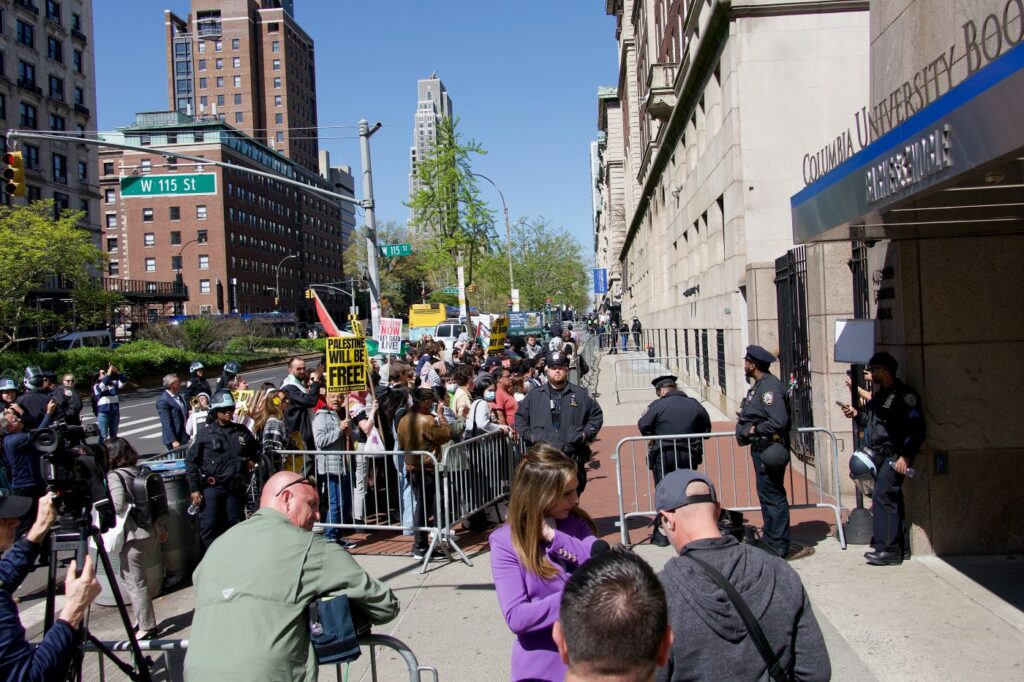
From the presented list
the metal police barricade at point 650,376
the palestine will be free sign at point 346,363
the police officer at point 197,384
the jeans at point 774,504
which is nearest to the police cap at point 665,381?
the jeans at point 774,504

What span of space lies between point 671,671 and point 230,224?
9956 centimetres

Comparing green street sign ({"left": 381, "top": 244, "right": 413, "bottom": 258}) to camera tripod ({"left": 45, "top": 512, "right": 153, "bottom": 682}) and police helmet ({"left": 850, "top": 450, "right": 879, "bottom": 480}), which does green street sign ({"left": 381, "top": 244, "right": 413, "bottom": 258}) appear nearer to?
police helmet ({"left": 850, "top": 450, "right": 879, "bottom": 480})

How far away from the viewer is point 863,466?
7.35 m

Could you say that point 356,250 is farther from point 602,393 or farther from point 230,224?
point 602,393

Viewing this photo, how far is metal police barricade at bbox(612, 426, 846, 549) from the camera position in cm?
846

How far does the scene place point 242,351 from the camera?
51906 millimetres

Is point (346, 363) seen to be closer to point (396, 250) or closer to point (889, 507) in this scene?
point (889, 507)

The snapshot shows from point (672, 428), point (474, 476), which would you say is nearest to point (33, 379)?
point (474, 476)

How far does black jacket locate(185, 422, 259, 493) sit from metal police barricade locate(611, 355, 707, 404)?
16.0m

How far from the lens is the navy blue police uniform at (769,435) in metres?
7.48

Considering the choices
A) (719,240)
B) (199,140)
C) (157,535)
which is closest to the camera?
(157,535)

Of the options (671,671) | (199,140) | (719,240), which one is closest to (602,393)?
(719,240)

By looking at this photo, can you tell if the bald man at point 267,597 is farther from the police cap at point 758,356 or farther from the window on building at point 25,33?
the window on building at point 25,33

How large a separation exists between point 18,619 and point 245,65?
12979 cm
